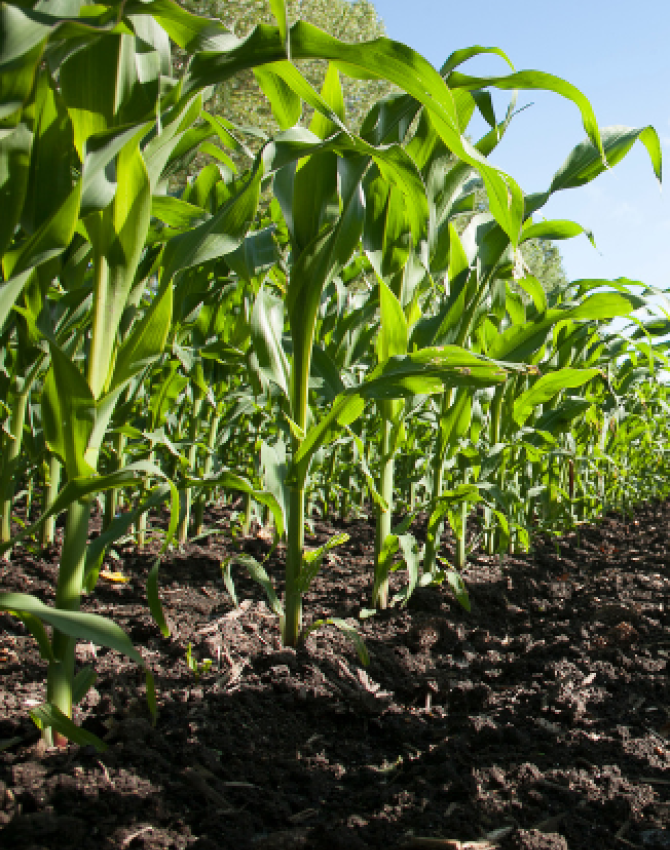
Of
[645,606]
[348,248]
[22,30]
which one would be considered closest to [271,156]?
Result: [348,248]

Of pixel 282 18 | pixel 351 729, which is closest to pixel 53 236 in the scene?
pixel 282 18

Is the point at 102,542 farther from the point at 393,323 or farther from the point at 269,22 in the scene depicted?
the point at 269,22

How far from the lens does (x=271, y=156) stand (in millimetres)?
1042

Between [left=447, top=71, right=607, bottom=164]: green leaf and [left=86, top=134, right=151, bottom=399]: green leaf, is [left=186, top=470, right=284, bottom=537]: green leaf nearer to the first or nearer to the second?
[left=86, top=134, right=151, bottom=399]: green leaf

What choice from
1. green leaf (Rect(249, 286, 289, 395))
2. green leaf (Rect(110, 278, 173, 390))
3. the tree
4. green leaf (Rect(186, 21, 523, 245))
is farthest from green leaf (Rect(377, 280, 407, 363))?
the tree

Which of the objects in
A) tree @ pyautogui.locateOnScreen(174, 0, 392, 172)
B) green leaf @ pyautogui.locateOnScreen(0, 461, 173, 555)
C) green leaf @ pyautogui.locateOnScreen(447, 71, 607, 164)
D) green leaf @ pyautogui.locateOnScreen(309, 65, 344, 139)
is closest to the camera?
green leaf @ pyautogui.locateOnScreen(0, 461, 173, 555)

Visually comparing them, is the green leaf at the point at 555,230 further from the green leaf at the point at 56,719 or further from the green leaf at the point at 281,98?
the green leaf at the point at 56,719

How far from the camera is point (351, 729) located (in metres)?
1.29

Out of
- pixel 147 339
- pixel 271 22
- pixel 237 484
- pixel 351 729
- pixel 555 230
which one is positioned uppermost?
pixel 271 22

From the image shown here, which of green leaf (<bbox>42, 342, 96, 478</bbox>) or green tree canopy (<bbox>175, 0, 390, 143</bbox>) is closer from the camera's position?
green leaf (<bbox>42, 342, 96, 478</bbox>)

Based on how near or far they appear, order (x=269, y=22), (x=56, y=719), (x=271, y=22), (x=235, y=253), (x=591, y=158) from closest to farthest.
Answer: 1. (x=56, y=719)
2. (x=235, y=253)
3. (x=591, y=158)
4. (x=271, y=22)
5. (x=269, y=22)

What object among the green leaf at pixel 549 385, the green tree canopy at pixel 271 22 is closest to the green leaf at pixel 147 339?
the green leaf at pixel 549 385

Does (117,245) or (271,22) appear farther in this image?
(271,22)

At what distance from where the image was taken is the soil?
35.9 inches
